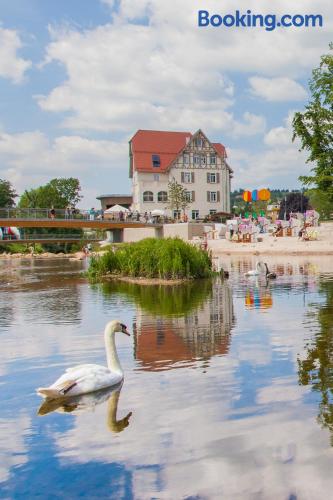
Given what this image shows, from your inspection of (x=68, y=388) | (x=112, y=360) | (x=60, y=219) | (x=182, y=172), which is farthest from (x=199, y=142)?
(x=68, y=388)

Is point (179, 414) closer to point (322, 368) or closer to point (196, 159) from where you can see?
point (322, 368)

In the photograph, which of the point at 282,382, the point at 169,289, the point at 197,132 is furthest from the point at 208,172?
the point at 282,382

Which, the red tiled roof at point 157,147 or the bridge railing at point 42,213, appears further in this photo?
the red tiled roof at point 157,147

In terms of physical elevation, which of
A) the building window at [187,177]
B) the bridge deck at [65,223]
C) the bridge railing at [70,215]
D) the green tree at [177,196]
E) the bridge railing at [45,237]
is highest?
the building window at [187,177]

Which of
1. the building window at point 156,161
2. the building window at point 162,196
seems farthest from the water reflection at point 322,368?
the building window at point 156,161

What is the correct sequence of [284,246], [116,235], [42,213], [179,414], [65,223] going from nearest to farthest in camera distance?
[179,414] → [284,246] → [42,213] → [65,223] → [116,235]

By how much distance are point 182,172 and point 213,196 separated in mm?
6418

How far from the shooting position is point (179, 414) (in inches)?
270

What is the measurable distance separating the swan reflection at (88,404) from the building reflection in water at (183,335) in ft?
4.74

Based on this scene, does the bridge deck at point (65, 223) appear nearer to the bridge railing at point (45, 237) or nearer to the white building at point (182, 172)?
the bridge railing at point (45, 237)

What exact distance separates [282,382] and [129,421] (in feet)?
7.85

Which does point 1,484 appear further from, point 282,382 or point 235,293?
point 235,293

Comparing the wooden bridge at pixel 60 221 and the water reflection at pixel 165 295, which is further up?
the wooden bridge at pixel 60 221

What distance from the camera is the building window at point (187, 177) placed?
90.9 m
